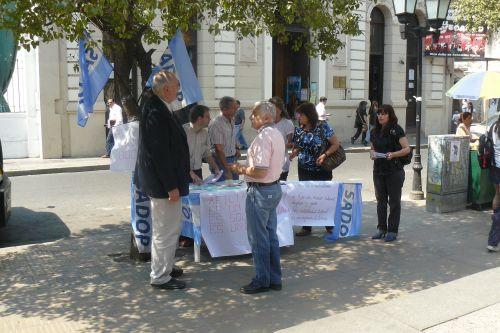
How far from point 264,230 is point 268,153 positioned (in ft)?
2.31

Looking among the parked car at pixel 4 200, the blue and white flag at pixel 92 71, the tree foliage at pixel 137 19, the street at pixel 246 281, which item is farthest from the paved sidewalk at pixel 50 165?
A: the blue and white flag at pixel 92 71

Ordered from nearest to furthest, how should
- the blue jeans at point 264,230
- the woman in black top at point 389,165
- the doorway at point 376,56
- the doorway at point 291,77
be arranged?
the blue jeans at point 264,230
the woman in black top at point 389,165
the doorway at point 291,77
the doorway at point 376,56

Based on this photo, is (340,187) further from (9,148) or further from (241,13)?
(9,148)

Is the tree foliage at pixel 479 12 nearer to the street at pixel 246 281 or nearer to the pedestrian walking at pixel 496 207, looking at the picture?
the street at pixel 246 281

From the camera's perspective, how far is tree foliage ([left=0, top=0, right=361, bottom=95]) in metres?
5.82

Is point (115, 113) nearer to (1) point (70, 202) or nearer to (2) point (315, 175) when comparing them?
(1) point (70, 202)

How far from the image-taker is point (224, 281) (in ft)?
18.5

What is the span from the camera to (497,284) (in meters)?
5.25

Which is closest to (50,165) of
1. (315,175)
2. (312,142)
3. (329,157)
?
(315,175)

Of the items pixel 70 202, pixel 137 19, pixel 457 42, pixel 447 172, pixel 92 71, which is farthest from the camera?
pixel 457 42

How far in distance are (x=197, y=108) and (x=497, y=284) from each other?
3.68 m

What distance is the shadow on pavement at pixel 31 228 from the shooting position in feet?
25.2

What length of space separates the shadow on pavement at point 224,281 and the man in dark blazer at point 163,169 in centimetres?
35

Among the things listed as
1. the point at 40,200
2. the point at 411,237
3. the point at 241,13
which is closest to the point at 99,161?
the point at 40,200
